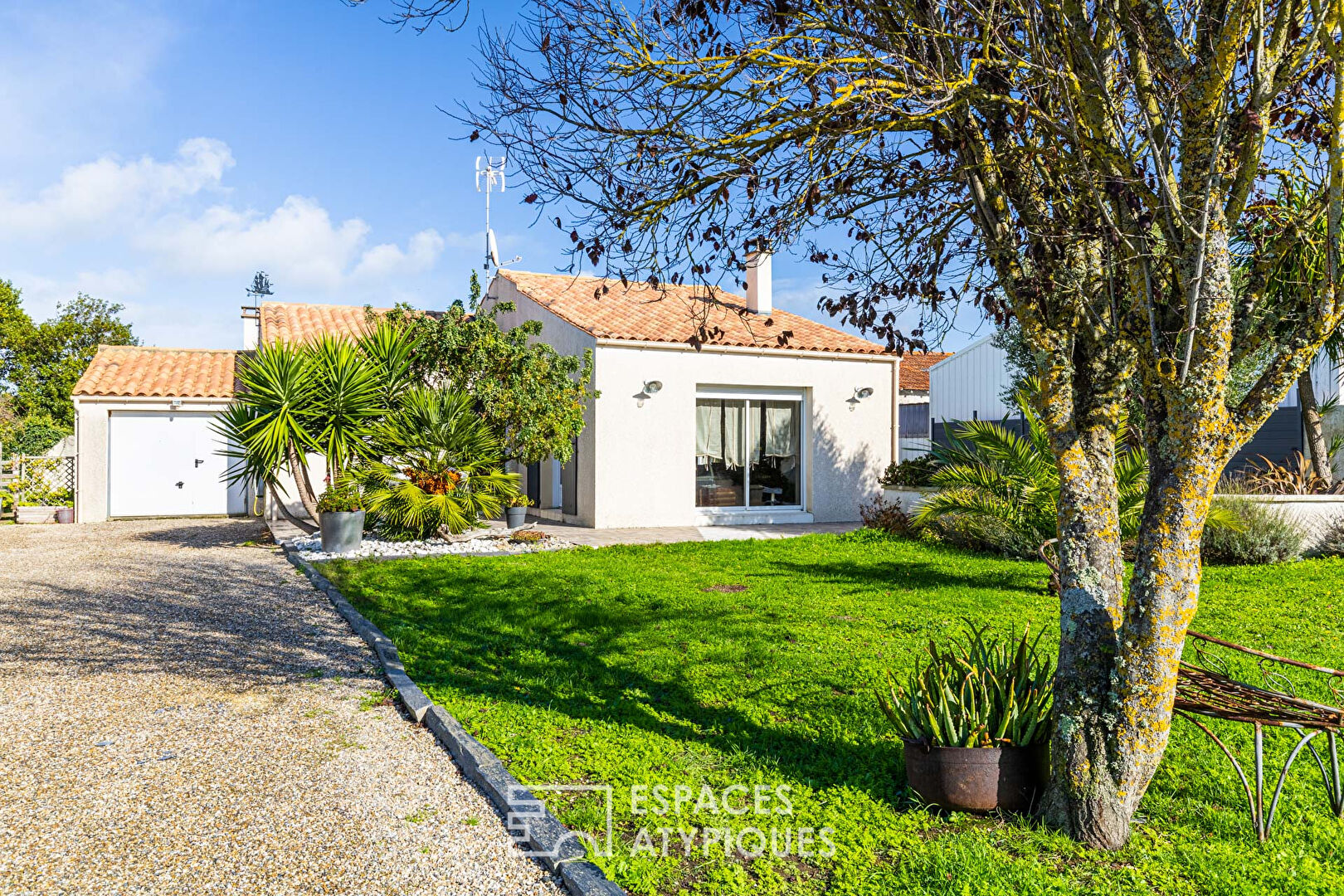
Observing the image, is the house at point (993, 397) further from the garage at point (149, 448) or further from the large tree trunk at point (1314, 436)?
the garage at point (149, 448)

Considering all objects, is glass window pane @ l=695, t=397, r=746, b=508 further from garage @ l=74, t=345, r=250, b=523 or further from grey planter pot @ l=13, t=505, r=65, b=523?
grey planter pot @ l=13, t=505, r=65, b=523

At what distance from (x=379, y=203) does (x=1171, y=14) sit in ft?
26.4

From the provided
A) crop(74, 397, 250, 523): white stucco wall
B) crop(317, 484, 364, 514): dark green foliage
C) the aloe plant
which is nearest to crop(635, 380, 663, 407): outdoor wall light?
crop(317, 484, 364, 514): dark green foliage

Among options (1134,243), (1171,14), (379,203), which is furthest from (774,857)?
(379,203)

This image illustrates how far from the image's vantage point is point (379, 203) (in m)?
9.72

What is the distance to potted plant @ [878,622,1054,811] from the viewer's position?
3627 millimetres

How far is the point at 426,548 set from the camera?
41.3 feet

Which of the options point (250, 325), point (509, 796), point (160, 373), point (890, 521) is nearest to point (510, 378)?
point (890, 521)

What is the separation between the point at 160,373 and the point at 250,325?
3640 mm

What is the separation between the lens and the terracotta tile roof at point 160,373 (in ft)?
62.7

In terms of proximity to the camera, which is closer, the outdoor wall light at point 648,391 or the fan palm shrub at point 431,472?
the fan palm shrub at point 431,472

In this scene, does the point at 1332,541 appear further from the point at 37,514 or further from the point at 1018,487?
the point at 37,514

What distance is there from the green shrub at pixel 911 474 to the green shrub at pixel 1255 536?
4.45m

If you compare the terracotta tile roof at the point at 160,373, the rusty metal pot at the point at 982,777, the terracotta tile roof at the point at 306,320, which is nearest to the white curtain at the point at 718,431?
the terracotta tile roof at the point at 306,320
